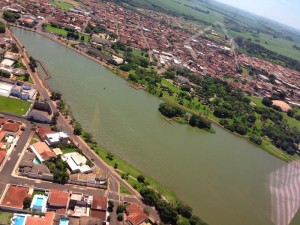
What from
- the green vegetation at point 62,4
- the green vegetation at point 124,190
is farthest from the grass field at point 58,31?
the green vegetation at point 124,190

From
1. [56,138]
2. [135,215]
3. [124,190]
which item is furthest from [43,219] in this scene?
[56,138]

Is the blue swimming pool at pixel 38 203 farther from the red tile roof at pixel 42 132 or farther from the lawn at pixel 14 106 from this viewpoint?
the lawn at pixel 14 106

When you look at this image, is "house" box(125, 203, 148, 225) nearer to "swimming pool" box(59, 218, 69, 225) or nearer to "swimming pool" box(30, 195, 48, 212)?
"swimming pool" box(59, 218, 69, 225)

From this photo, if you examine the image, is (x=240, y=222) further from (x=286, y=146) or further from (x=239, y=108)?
(x=239, y=108)

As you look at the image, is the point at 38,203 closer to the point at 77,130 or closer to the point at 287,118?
the point at 77,130

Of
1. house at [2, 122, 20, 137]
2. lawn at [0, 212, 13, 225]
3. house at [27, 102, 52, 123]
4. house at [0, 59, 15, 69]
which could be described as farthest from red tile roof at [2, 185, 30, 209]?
house at [0, 59, 15, 69]
